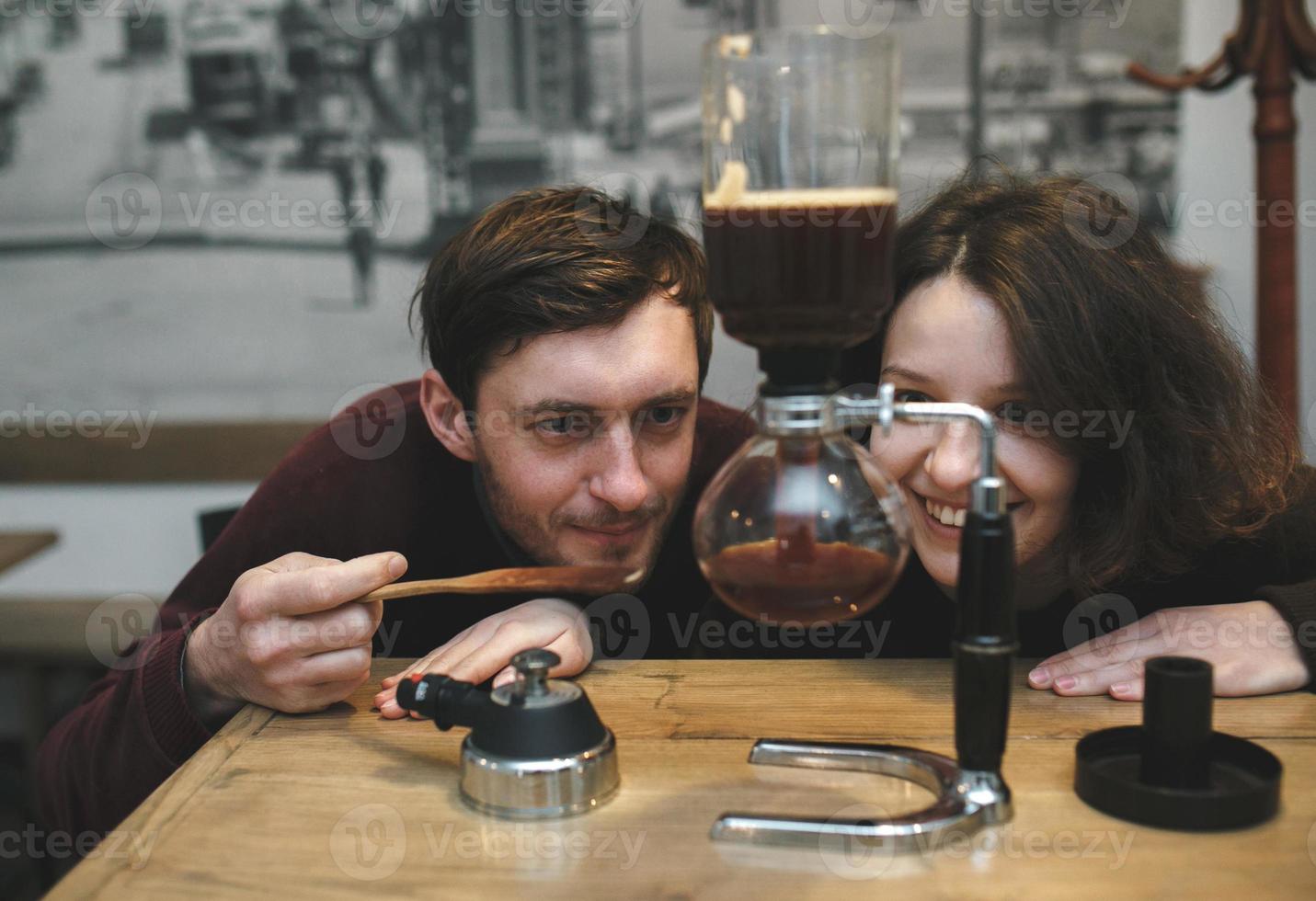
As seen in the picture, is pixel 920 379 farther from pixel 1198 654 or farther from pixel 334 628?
pixel 334 628

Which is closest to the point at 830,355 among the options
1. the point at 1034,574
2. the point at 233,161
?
the point at 1034,574

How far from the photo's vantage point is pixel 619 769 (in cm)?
92

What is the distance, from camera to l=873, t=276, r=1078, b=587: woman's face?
1.17m

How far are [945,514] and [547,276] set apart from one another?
1.74ft

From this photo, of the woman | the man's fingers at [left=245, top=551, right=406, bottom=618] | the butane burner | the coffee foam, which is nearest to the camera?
the coffee foam

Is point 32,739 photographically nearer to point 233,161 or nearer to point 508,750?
point 233,161

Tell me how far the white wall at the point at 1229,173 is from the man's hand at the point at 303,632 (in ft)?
7.24

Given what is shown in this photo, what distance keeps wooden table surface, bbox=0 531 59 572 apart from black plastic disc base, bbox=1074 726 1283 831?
6.45 feet

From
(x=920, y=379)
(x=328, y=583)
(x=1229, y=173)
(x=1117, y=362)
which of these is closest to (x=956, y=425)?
(x=920, y=379)

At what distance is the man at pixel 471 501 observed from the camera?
1070 mm

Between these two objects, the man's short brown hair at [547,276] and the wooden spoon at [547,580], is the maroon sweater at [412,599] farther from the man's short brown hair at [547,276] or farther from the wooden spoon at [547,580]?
the wooden spoon at [547,580]

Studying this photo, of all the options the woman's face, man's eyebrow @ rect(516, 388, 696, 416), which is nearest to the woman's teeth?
the woman's face

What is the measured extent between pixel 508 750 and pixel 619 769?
4.2 inches

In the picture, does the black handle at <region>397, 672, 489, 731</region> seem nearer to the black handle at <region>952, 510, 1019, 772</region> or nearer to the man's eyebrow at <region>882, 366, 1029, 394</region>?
the black handle at <region>952, 510, 1019, 772</region>
